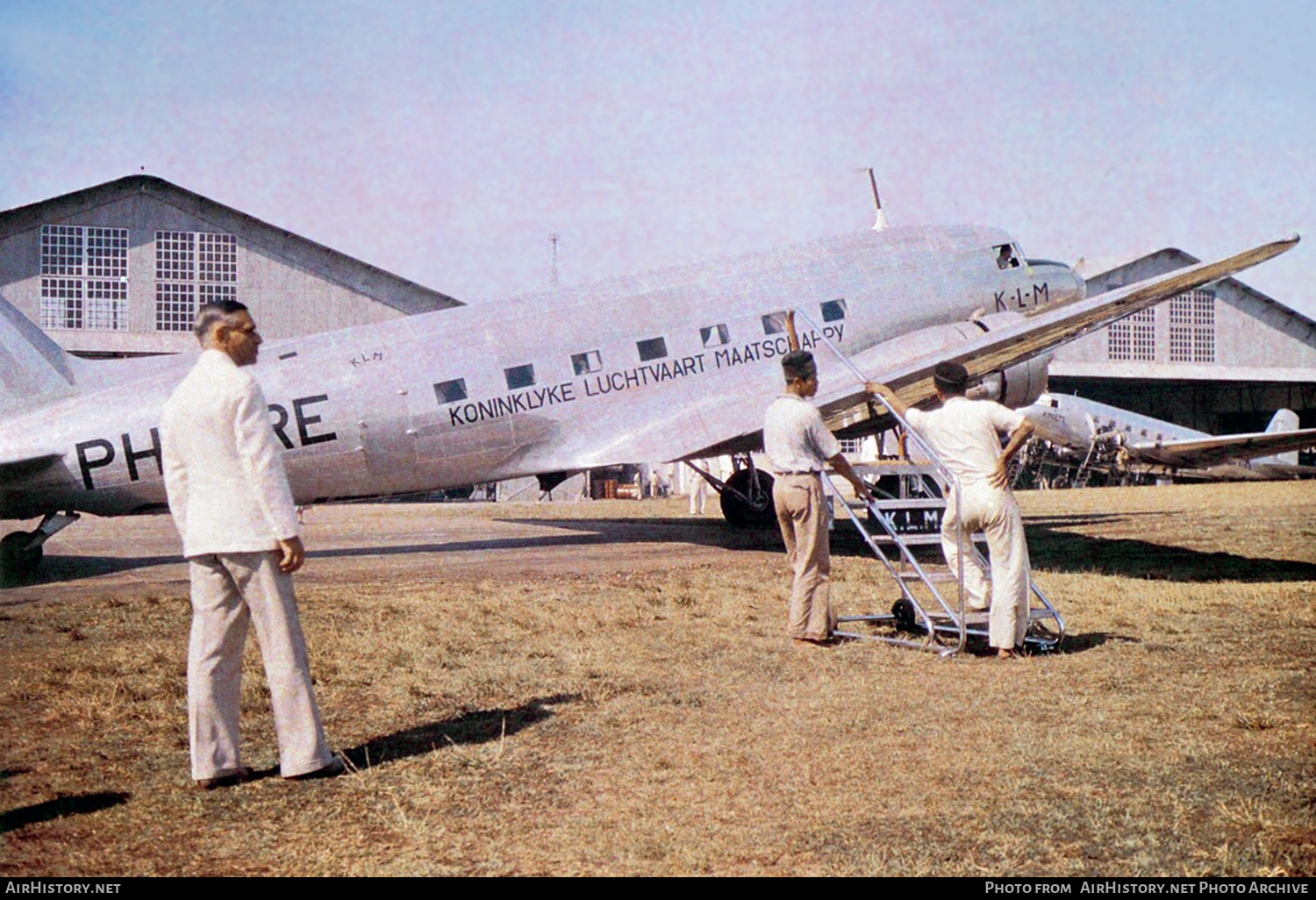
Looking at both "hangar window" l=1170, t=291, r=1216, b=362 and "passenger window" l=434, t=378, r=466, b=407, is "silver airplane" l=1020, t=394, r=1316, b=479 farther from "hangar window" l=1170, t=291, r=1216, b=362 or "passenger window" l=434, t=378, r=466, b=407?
"passenger window" l=434, t=378, r=466, b=407

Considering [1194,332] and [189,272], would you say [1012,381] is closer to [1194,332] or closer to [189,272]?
[189,272]

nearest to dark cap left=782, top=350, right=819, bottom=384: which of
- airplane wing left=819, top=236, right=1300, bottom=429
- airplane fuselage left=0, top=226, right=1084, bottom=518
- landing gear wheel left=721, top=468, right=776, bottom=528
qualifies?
airplane fuselage left=0, top=226, right=1084, bottom=518

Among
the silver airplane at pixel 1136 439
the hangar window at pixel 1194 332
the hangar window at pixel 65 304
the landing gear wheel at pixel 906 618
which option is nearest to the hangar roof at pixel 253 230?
the hangar window at pixel 65 304

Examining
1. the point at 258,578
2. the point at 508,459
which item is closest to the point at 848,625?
the point at 258,578

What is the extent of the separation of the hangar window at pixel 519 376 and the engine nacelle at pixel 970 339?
5.50 m

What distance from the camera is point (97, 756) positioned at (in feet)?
19.3

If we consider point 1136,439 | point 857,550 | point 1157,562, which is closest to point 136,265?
point 857,550

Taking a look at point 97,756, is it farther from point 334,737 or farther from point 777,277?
point 777,277

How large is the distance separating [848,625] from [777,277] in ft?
31.5

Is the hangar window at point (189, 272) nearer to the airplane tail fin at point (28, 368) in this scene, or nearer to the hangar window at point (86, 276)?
the hangar window at point (86, 276)

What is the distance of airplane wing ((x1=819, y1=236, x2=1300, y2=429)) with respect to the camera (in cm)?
1309

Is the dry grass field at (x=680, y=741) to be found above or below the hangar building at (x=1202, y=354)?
below

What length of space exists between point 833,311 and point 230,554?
14.3 meters

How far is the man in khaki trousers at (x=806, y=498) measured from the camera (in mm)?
8758
